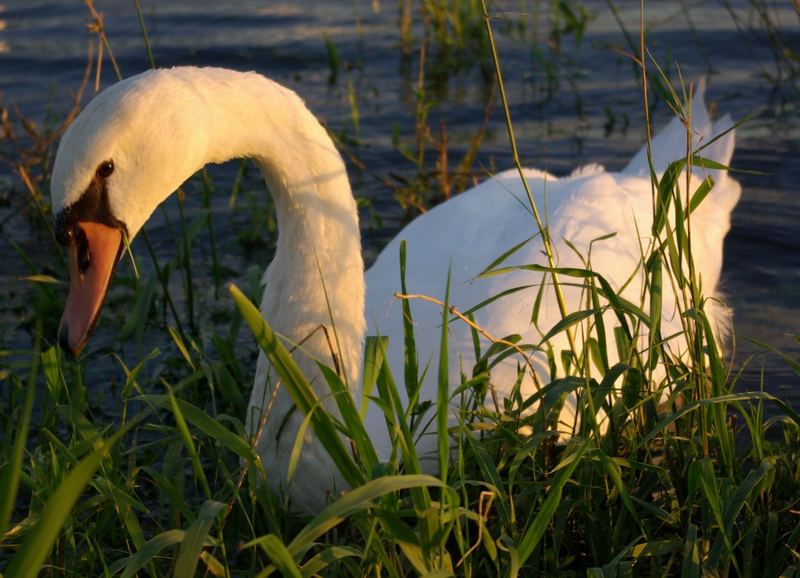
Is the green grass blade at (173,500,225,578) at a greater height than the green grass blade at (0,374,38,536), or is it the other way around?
the green grass blade at (0,374,38,536)

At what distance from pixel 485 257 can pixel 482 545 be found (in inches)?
58.1

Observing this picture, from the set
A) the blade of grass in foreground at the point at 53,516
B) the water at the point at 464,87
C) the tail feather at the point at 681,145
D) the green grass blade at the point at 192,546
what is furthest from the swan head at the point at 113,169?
the tail feather at the point at 681,145

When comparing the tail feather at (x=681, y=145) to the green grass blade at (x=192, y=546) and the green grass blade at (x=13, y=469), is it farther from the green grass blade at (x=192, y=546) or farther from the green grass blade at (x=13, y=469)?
the green grass blade at (x=13, y=469)

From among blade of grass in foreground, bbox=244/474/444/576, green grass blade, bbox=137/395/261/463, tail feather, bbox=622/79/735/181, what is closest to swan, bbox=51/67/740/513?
green grass blade, bbox=137/395/261/463

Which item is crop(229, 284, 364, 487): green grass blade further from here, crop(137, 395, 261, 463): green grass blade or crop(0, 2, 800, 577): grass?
crop(137, 395, 261, 463): green grass blade

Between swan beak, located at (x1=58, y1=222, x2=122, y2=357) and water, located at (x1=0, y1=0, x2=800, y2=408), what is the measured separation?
82.0 inches

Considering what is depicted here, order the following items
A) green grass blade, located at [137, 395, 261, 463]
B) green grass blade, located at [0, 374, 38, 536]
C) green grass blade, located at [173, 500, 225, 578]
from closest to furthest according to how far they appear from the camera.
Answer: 1. green grass blade, located at [0, 374, 38, 536]
2. green grass blade, located at [173, 500, 225, 578]
3. green grass blade, located at [137, 395, 261, 463]

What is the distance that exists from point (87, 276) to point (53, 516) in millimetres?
1244

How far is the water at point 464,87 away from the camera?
5.75 meters

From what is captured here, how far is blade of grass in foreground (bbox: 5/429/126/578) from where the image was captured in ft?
5.59

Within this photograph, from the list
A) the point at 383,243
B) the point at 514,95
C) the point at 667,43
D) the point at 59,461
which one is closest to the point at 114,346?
the point at 383,243

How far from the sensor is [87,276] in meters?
2.87

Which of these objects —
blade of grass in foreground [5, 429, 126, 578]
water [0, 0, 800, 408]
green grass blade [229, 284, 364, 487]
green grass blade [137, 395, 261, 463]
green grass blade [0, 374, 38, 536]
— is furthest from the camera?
water [0, 0, 800, 408]

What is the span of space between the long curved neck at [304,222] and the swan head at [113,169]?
0.50 ft
